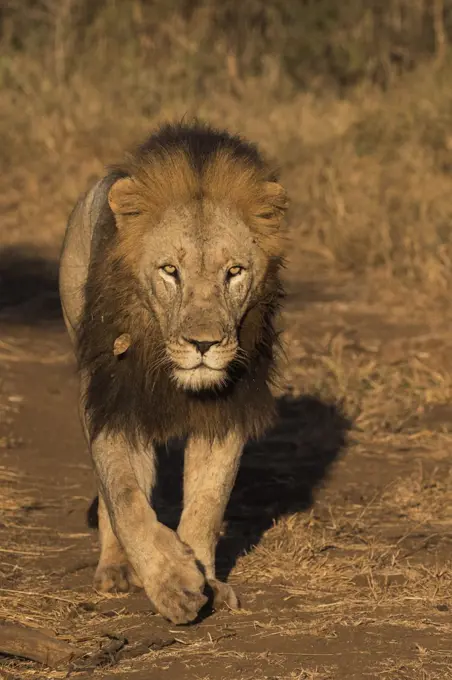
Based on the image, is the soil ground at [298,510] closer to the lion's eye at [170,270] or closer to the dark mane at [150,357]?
the dark mane at [150,357]

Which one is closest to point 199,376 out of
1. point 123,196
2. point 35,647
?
point 123,196

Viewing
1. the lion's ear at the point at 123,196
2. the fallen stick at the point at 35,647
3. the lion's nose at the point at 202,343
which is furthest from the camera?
the lion's ear at the point at 123,196

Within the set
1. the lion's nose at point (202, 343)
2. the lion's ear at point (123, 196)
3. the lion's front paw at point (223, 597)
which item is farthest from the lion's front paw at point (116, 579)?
the lion's ear at point (123, 196)

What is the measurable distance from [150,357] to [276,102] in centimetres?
802

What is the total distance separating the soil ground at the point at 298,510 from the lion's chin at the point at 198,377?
63 cm

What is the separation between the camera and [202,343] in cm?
395

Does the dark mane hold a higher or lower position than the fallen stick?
higher

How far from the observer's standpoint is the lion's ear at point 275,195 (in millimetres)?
4301

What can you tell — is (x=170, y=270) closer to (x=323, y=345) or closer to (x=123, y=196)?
(x=123, y=196)

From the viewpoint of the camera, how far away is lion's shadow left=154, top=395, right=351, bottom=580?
207 inches

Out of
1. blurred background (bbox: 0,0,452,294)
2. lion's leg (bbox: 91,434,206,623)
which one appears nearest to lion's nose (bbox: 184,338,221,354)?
lion's leg (bbox: 91,434,206,623)

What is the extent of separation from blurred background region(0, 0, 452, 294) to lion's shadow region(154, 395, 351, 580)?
2.00 meters

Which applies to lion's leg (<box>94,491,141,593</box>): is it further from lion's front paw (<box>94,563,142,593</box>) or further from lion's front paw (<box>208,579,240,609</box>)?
lion's front paw (<box>208,579,240,609</box>)

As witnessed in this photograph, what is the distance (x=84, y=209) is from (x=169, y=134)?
27.5 inches
